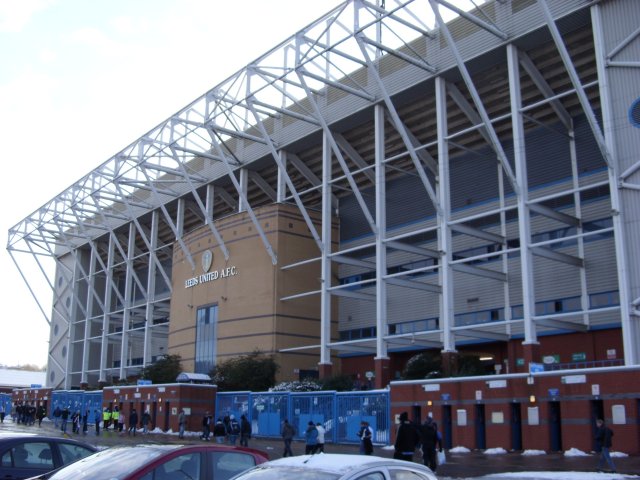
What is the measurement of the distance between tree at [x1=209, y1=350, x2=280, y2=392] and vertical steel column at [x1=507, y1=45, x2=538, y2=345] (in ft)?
56.5

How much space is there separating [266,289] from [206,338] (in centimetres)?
705

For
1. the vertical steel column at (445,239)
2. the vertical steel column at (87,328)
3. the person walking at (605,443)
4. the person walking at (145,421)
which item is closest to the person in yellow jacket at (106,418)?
the person walking at (145,421)

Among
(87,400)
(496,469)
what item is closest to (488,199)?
(496,469)

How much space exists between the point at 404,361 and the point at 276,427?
12.0 m

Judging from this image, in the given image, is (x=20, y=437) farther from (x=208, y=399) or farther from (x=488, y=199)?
(x=488, y=199)

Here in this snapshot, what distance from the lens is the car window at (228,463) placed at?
8.66 meters

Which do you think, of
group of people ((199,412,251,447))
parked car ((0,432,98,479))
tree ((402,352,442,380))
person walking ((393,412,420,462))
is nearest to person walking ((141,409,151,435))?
group of people ((199,412,251,447))

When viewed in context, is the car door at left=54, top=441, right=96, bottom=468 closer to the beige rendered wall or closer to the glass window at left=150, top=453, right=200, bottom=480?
the glass window at left=150, top=453, right=200, bottom=480

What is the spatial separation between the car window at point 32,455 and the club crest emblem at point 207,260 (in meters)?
40.5

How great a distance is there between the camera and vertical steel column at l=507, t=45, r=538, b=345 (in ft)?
101

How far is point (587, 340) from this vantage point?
34.5 metres

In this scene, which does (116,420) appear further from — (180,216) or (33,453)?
(33,453)

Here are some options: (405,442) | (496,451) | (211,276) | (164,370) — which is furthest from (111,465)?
(164,370)

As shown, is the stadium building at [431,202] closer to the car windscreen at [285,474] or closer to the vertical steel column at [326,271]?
the vertical steel column at [326,271]
